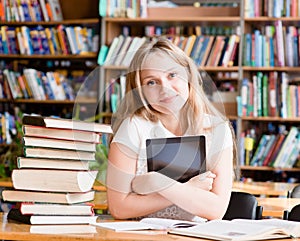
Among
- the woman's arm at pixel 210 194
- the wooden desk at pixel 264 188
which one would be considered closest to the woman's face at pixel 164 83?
the woman's arm at pixel 210 194

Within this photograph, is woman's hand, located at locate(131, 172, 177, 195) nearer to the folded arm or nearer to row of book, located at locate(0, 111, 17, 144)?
the folded arm

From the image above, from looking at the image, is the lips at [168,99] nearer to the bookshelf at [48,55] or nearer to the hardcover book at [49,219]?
the hardcover book at [49,219]

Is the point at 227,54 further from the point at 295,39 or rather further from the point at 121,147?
the point at 121,147

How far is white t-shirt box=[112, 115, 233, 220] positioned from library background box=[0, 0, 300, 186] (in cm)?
291

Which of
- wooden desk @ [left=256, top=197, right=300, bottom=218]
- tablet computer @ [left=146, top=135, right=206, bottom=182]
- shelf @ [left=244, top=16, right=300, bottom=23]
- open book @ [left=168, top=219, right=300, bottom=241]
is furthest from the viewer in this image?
shelf @ [left=244, top=16, right=300, bottom=23]

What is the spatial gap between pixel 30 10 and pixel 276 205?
3.54 meters

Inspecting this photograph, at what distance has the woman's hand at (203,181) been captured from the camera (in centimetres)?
250

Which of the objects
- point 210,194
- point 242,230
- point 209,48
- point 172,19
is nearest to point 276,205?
point 210,194

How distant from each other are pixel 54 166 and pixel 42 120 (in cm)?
13

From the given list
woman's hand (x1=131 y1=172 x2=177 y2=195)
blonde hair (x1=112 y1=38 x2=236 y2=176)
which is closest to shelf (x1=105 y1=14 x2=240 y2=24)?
blonde hair (x1=112 y1=38 x2=236 y2=176)

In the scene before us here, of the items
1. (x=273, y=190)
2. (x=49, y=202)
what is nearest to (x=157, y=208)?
(x=49, y=202)

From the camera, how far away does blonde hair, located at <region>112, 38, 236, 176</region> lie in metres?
2.54

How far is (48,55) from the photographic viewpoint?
6.59 m

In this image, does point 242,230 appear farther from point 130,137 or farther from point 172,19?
point 172,19
